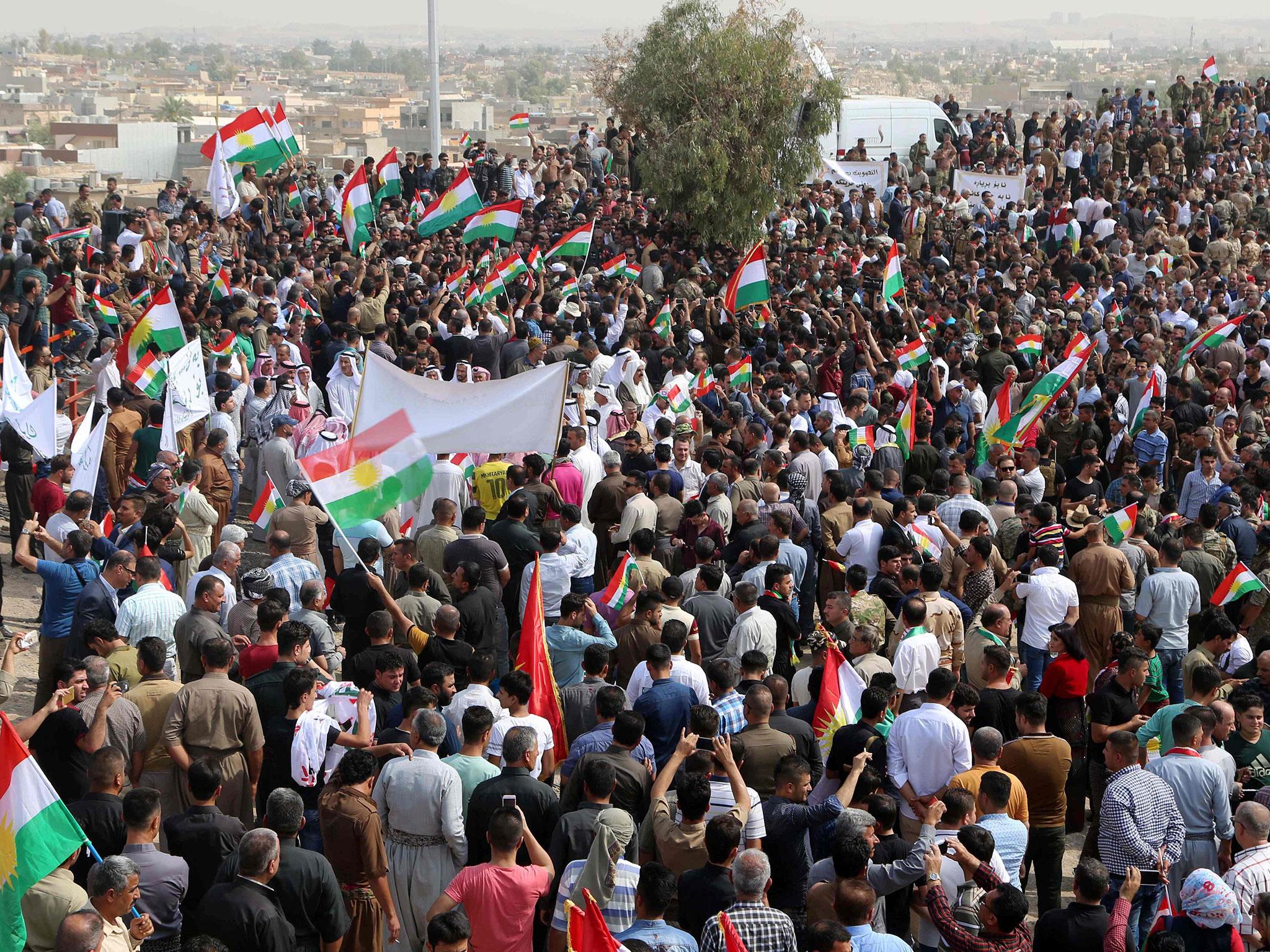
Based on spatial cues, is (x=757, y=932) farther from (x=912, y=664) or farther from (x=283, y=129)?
(x=283, y=129)

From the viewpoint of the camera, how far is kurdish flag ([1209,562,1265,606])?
9820 millimetres

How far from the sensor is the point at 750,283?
664 inches

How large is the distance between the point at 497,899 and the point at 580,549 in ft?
13.2

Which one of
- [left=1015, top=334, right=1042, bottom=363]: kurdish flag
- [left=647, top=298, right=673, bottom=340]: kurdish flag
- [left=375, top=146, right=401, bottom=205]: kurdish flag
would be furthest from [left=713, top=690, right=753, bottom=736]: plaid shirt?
[left=375, top=146, right=401, bottom=205]: kurdish flag

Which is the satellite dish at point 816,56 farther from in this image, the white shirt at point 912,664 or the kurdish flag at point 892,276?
the white shirt at point 912,664

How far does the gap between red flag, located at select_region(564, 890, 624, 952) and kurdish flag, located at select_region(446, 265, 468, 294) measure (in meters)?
12.7

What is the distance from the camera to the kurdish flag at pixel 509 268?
17.9 meters

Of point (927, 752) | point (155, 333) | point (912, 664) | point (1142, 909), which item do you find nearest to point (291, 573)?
point (912, 664)

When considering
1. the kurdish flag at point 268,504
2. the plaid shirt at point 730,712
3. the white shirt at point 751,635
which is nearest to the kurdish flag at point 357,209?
the kurdish flag at point 268,504

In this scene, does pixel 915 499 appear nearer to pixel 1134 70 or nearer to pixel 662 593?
pixel 662 593

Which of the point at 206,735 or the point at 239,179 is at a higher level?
the point at 239,179

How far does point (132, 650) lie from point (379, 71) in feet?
614

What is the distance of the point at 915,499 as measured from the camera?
10695 mm

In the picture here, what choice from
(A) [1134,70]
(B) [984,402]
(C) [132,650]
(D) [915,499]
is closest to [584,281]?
(B) [984,402]
